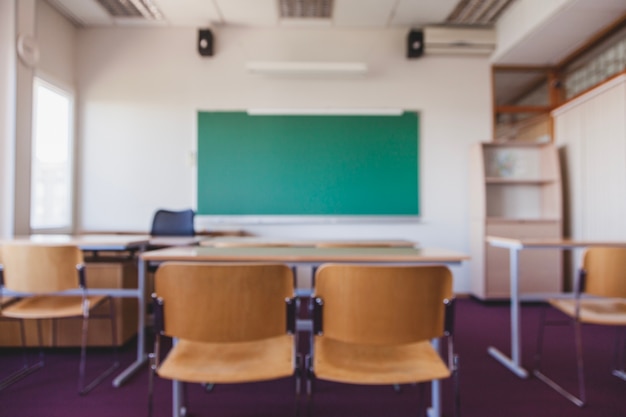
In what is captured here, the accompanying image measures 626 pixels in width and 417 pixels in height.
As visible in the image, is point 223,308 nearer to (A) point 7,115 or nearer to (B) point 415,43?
(A) point 7,115

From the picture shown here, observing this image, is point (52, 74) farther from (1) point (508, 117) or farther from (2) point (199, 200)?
(1) point (508, 117)

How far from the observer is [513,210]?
4.46 meters

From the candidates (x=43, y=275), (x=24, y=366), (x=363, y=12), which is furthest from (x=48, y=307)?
(x=363, y=12)

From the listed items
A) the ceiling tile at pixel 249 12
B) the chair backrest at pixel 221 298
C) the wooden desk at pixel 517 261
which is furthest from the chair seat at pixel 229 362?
the ceiling tile at pixel 249 12

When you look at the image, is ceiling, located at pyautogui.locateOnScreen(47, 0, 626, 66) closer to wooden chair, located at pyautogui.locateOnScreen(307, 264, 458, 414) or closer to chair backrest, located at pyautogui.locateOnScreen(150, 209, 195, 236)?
chair backrest, located at pyautogui.locateOnScreen(150, 209, 195, 236)

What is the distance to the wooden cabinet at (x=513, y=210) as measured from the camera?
4.06 meters

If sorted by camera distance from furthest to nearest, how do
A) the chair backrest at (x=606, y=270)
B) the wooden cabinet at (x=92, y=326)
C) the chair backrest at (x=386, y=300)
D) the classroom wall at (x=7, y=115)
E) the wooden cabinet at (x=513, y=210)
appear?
the wooden cabinet at (x=513, y=210) < the classroom wall at (x=7, y=115) < the wooden cabinet at (x=92, y=326) < the chair backrest at (x=606, y=270) < the chair backrest at (x=386, y=300)

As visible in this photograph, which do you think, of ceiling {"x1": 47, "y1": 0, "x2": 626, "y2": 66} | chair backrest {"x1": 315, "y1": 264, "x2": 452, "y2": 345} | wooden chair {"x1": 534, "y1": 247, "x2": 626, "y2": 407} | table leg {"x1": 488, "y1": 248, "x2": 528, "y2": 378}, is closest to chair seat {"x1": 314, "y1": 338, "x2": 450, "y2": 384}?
chair backrest {"x1": 315, "y1": 264, "x2": 452, "y2": 345}

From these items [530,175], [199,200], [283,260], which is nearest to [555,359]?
[283,260]

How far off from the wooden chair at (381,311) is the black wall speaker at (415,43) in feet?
12.6

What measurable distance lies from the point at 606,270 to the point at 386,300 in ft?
4.86

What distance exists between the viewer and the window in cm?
388

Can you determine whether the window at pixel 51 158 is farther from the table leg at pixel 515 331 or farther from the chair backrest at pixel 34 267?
the table leg at pixel 515 331

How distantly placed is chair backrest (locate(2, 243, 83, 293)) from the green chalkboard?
7.85 ft
